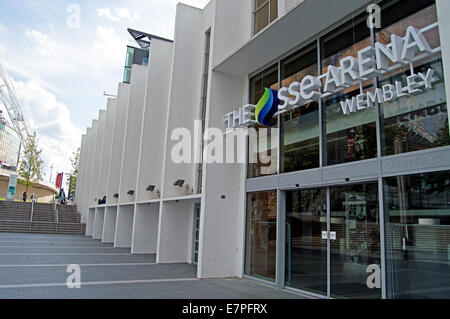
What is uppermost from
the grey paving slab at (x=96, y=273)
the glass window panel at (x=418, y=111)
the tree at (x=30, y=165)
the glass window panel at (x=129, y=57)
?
the glass window panel at (x=129, y=57)

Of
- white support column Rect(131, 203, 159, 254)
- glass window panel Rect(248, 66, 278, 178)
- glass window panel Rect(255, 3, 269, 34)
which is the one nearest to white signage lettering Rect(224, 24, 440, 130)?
glass window panel Rect(248, 66, 278, 178)

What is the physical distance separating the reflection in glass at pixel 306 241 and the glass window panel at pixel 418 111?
7.03 feet

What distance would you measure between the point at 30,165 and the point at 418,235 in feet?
140

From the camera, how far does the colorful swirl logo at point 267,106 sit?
8.48 metres

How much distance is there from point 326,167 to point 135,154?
13.5 meters

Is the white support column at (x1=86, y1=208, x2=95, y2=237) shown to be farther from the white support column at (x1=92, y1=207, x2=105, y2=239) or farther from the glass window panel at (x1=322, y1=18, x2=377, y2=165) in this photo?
the glass window panel at (x1=322, y1=18, x2=377, y2=165)

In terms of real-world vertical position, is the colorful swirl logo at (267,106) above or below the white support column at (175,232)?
above

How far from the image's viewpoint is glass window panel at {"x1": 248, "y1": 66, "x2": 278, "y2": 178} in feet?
31.4

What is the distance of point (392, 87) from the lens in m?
5.65

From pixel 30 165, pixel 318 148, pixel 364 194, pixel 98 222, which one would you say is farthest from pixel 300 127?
pixel 30 165

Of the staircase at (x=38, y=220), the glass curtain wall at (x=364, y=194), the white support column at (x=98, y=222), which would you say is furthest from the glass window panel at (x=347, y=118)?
the staircase at (x=38, y=220)

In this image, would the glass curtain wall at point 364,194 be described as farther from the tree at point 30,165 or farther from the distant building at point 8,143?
the distant building at point 8,143

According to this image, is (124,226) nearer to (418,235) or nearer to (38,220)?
(38,220)
